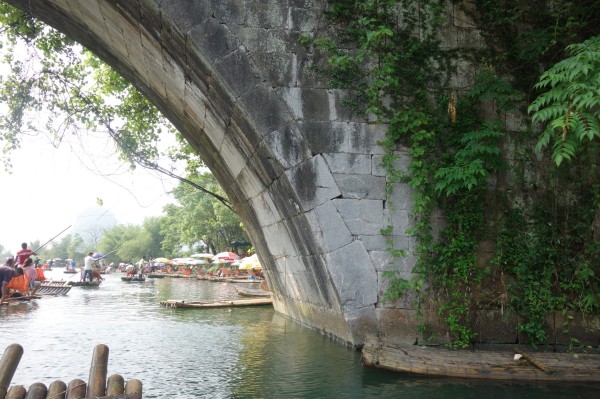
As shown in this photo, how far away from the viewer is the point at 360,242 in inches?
240

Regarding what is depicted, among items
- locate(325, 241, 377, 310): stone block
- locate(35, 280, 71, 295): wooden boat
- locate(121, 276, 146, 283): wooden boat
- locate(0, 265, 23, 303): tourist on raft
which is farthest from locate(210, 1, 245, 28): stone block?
locate(121, 276, 146, 283): wooden boat

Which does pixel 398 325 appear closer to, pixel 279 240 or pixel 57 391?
pixel 279 240

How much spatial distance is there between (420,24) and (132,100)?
24.9 ft

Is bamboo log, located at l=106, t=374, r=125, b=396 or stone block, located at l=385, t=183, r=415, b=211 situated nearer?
bamboo log, located at l=106, t=374, r=125, b=396

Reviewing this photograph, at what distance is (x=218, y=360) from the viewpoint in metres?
6.54

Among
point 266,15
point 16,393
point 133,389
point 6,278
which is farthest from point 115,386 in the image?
point 6,278

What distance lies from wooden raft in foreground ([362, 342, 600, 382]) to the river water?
102 millimetres

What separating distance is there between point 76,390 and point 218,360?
127 inches

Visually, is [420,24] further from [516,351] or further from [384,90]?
[516,351]

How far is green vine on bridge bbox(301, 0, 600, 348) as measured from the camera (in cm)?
619

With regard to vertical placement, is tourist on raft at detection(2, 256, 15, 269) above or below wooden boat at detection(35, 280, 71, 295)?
above

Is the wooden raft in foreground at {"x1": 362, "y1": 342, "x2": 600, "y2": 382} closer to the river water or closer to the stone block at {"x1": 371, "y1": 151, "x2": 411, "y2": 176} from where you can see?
the river water

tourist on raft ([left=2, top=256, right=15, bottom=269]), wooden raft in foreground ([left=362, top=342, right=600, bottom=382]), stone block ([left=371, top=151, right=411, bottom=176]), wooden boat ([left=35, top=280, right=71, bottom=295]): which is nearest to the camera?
wooden raft in foreground ([left=362, top=342, right=600, bottom=382])

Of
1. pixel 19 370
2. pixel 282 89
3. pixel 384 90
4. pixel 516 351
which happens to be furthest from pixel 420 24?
pixel 19 370
